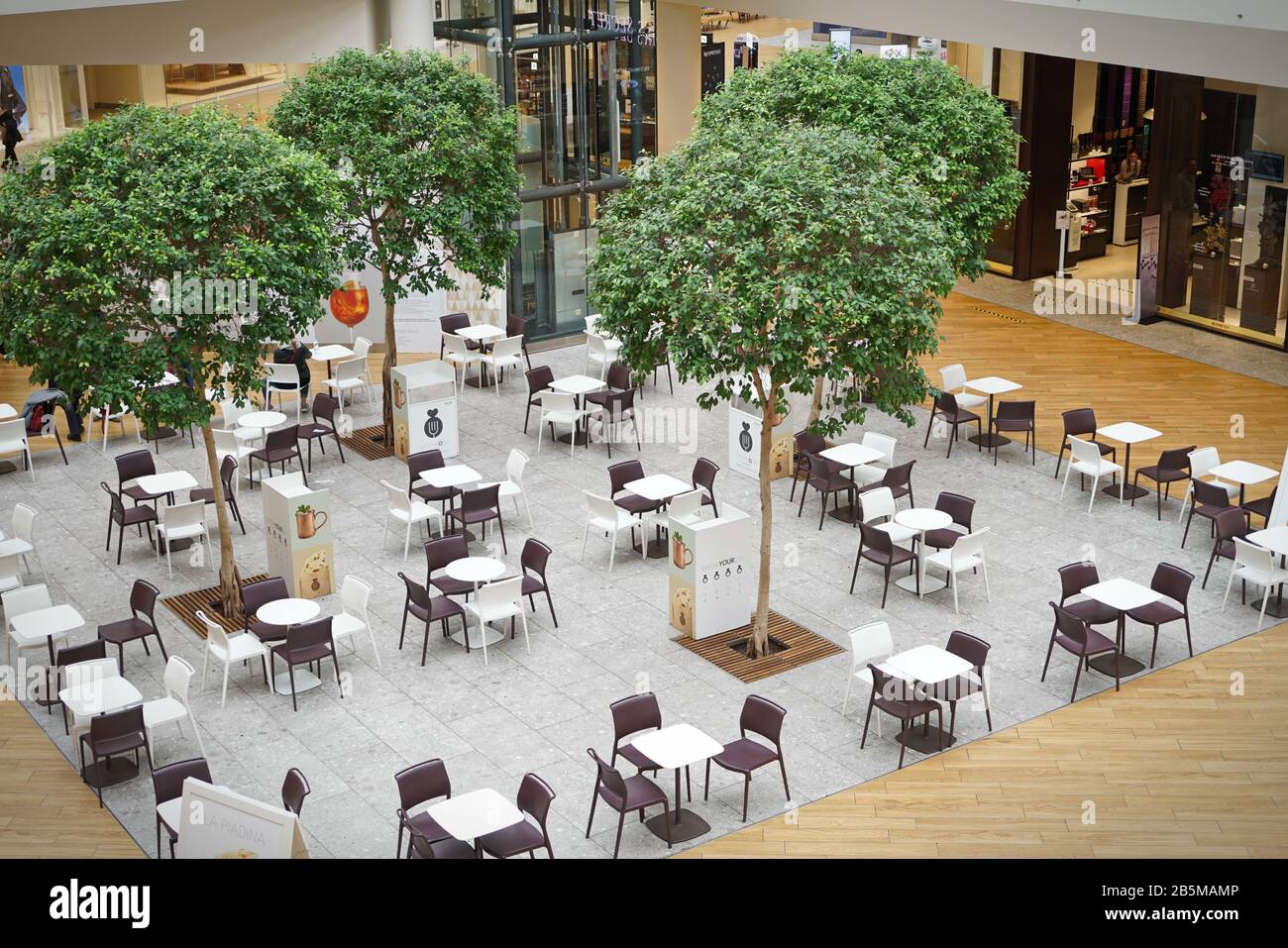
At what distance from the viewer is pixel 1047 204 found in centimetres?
2259

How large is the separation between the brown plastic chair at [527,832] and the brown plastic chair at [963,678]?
339cm

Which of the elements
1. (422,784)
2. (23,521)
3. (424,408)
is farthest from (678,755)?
(424,408)

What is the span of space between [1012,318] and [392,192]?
10135 mm

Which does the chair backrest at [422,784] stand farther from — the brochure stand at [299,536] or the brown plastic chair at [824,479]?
the brown plastic chair at [824,479]

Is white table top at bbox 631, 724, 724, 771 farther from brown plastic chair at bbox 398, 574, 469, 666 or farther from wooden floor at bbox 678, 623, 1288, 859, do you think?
brown plastic chair at bbox 398, 574, 469, 666

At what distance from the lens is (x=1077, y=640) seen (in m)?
11.7

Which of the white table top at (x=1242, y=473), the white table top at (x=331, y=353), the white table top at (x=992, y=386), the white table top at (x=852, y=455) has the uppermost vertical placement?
the white table top at (x=331, y=353)

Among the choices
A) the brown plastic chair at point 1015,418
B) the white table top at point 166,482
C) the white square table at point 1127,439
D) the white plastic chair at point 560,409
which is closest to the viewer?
the white table top at point 166,482

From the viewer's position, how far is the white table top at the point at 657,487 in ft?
46.6

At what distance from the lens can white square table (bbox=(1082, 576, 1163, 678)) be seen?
12.0m

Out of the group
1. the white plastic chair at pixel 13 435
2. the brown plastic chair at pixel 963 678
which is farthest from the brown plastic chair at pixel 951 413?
the white plastic chair at pixel 13 435

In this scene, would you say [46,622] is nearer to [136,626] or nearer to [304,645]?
[136,626]

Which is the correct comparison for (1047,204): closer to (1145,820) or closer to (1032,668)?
(1032,668)
